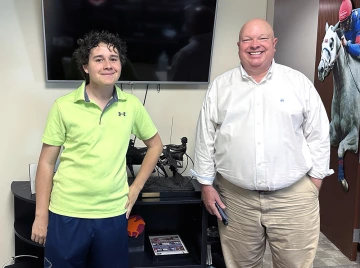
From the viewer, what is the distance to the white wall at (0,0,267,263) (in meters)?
2.37

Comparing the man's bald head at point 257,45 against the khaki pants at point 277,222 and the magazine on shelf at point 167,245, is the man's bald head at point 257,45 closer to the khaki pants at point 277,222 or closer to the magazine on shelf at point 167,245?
the khaki pants at point 277,222

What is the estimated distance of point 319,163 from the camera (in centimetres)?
180

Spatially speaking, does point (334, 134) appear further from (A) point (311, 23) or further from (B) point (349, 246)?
(A) point (311, 23)

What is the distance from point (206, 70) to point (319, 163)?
1012 mm

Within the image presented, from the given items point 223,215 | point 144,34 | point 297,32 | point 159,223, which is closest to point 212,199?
point 223,215

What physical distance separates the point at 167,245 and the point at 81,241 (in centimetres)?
90

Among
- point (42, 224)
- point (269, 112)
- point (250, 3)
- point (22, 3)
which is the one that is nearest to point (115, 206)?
point (42, 224)

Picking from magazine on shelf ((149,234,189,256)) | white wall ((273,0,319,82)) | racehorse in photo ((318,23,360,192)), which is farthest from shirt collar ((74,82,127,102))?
white wall ((273,0,319,82))

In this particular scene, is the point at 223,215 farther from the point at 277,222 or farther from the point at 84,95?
the point at 84,95

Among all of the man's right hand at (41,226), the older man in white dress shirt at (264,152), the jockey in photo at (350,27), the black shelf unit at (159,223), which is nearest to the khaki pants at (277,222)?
the older man in white dress shirt at (264,152)

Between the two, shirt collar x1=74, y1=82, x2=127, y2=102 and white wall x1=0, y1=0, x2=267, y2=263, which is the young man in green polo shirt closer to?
shirt collar x1=74, y1=82, x2=127, y2=102

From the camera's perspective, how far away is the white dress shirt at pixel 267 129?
1723 mm

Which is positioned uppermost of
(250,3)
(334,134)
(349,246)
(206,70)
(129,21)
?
(250,3)

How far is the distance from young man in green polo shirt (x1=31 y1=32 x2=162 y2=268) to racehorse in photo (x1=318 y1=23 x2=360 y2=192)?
1.72 m
